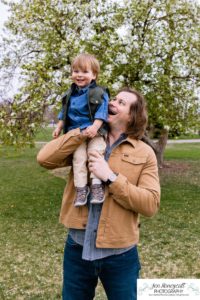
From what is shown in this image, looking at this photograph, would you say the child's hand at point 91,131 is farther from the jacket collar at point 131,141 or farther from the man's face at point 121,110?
the jacket collar at point 131,141

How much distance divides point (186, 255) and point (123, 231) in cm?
490

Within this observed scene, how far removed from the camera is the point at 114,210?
3.01 metres

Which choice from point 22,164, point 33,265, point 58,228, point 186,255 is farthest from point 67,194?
point 22,164

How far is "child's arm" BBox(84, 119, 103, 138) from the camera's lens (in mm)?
3113

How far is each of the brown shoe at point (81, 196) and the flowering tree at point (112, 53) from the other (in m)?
7.24

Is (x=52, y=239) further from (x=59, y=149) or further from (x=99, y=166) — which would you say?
(x=99, y=166)

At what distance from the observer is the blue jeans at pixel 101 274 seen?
9.94ft

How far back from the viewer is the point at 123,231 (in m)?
3.03

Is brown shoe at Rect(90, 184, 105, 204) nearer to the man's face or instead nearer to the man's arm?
the man's arm

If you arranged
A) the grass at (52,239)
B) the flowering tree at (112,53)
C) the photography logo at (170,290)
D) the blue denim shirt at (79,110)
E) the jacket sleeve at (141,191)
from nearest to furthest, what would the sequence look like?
the jacket sleeve at (141,191), the photography logo at (170,290), the blue denim shirt at (79,110), the grass at (52,239), the flowering tree at (112,53)

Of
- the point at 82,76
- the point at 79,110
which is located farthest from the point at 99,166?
the point at 82,76

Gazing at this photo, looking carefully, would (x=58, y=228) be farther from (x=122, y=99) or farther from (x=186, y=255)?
(x=122, y=99)

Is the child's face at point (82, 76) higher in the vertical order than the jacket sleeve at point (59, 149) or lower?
higher

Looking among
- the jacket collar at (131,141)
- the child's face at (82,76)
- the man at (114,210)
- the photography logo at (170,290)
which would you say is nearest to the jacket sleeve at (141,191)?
the man at (114,210)
